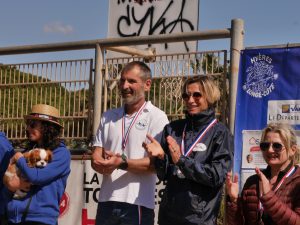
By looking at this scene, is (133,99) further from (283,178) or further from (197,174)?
(283,178)

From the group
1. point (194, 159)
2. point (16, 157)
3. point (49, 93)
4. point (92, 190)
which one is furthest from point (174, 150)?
point (49, 93)

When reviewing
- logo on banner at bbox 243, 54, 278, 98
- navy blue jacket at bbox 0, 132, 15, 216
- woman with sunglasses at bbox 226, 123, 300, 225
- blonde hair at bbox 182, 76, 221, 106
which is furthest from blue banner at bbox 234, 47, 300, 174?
navy blue jacket at bbox 0, 132, 15, 216

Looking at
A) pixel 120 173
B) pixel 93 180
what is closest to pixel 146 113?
pixel 120 173

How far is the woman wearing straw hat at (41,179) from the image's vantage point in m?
5.77

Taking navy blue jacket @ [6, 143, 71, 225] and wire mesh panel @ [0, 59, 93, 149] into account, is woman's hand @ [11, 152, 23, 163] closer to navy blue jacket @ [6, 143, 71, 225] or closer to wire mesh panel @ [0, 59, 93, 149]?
navy blue jacket @ [6, 143, 71, 225]

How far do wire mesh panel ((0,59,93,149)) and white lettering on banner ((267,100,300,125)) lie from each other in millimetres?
2333

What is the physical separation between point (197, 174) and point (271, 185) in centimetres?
59

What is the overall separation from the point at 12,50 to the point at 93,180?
211 centimetres

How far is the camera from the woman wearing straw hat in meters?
5.77

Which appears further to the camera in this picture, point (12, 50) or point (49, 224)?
point (12, 50)

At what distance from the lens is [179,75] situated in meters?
7.35

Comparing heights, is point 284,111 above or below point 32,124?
above

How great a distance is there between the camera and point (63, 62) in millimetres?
8234

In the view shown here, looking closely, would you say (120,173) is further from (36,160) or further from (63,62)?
(63,62)
